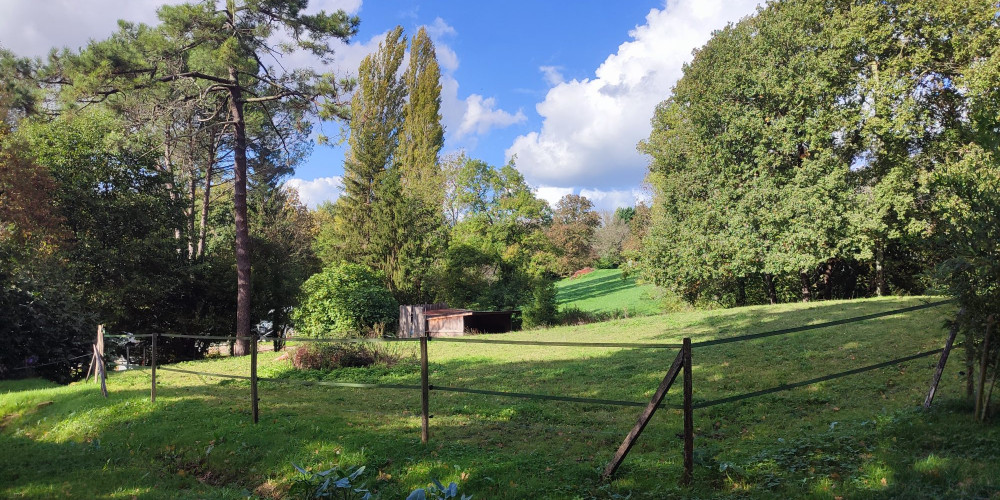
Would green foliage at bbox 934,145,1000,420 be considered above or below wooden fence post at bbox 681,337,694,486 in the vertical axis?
above

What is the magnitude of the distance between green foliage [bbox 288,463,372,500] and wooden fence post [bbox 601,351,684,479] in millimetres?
2140

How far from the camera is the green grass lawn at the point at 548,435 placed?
412 cm

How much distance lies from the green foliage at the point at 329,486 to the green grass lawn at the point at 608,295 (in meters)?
22.1

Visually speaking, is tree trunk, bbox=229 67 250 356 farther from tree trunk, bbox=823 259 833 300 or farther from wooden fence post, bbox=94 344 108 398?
tree trunk, bbox=823 259 833 300

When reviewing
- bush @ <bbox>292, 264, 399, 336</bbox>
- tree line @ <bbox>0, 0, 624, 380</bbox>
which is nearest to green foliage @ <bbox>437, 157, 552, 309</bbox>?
tree line @ <bbox>0, 0, 624, 380</bbox>

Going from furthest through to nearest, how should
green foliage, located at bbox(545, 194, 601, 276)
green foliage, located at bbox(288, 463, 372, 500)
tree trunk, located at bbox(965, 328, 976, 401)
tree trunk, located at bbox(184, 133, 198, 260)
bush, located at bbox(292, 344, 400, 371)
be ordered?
1. green foliage, located at bbox(545, 194, 601, 276)
2. tree trunk, located at bbox(184, 133, 198, 260)
3. bush, located at bbox(292, 344, 400, 371)
4. tree trunk, located at bbox(965, 328, 976, 401)
5. green foliage, located at bbox(288, 463, 372, 500)

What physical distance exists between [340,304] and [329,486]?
17.3 meters

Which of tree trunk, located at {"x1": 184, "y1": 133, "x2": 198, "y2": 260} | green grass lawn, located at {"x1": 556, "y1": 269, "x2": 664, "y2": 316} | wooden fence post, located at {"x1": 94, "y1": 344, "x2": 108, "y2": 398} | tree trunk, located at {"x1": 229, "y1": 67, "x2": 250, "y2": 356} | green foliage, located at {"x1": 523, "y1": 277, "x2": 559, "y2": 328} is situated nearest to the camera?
wooden fence post, located at {"x1": 94, "y1": 344, "x2": 108, "y2": 398}

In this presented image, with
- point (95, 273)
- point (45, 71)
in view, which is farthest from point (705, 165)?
point (45, 71)

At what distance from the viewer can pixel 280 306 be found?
23969 millimetres

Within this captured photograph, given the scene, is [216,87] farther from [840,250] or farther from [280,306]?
[840,250]

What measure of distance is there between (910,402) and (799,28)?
19.5 m

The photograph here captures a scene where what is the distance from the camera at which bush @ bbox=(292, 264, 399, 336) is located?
20.8m

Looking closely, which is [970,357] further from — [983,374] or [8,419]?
[8,419]
